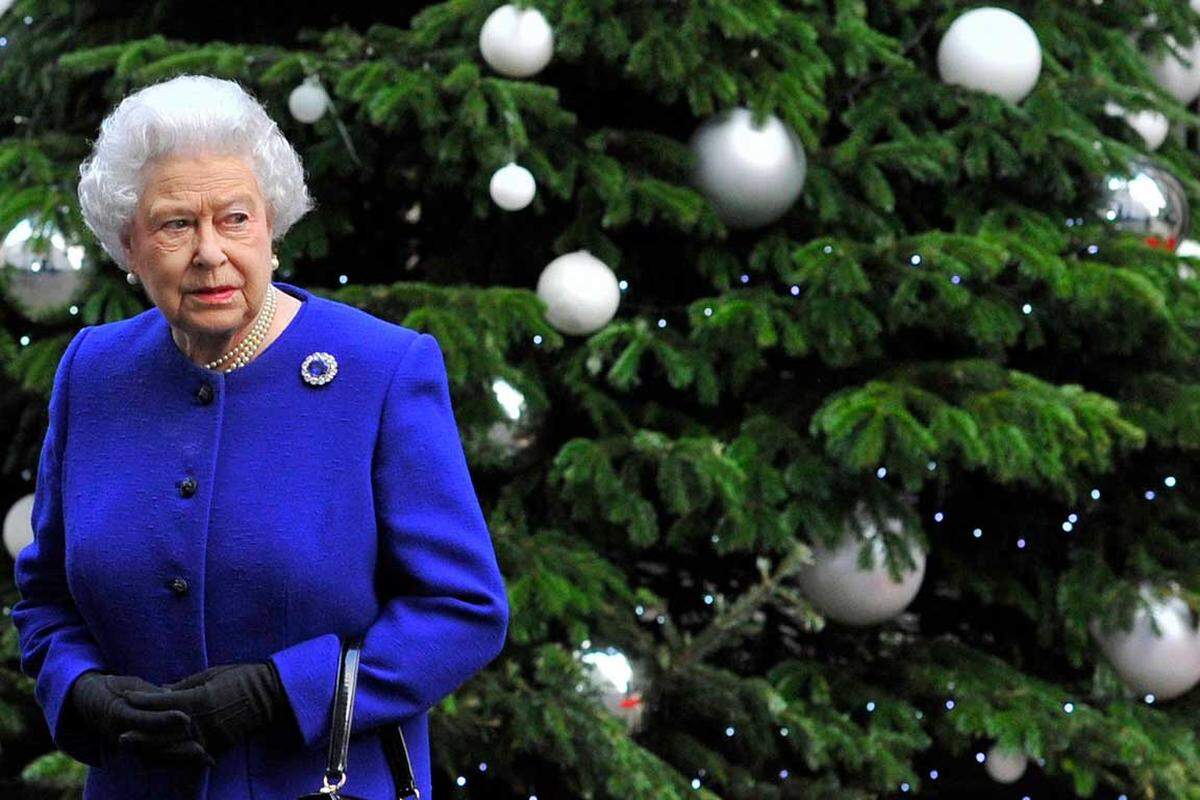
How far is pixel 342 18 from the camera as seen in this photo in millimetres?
4809

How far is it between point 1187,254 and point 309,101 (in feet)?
6.96

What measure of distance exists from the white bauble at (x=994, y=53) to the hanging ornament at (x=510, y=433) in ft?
4.10

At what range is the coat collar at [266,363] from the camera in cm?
214

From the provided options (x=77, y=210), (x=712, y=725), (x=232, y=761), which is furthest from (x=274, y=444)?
(x=712, y=725)

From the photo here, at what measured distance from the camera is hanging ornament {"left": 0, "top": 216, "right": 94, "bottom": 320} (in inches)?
156

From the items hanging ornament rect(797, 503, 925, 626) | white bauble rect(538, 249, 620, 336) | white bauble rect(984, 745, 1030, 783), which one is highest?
white bauble rect(538, 249, 620, 336)

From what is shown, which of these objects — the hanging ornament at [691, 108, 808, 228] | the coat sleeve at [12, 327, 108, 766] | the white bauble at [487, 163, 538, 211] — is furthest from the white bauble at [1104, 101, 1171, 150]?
the coat sleeve at [12, 327, 108, 766]

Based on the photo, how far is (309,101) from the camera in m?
4.04

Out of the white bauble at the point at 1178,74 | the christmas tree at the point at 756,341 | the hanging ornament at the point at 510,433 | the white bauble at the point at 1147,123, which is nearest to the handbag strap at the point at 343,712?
the christmas tree at the point at 756,341

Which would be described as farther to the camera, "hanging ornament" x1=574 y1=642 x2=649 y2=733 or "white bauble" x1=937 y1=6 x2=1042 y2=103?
"white bauble" x1=937 y1=6 x2=1042 y2=103

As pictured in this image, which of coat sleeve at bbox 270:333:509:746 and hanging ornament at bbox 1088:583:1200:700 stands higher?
coat sleeve at bbox 270:333:509:746

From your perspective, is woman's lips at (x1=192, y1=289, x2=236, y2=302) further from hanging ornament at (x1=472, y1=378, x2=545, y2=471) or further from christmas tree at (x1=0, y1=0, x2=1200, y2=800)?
hanging ornament at (x1=472, y1=378, x2=545, y2=471)

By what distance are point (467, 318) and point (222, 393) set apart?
1.68 meters

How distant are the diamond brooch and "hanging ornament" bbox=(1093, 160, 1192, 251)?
2865mm
